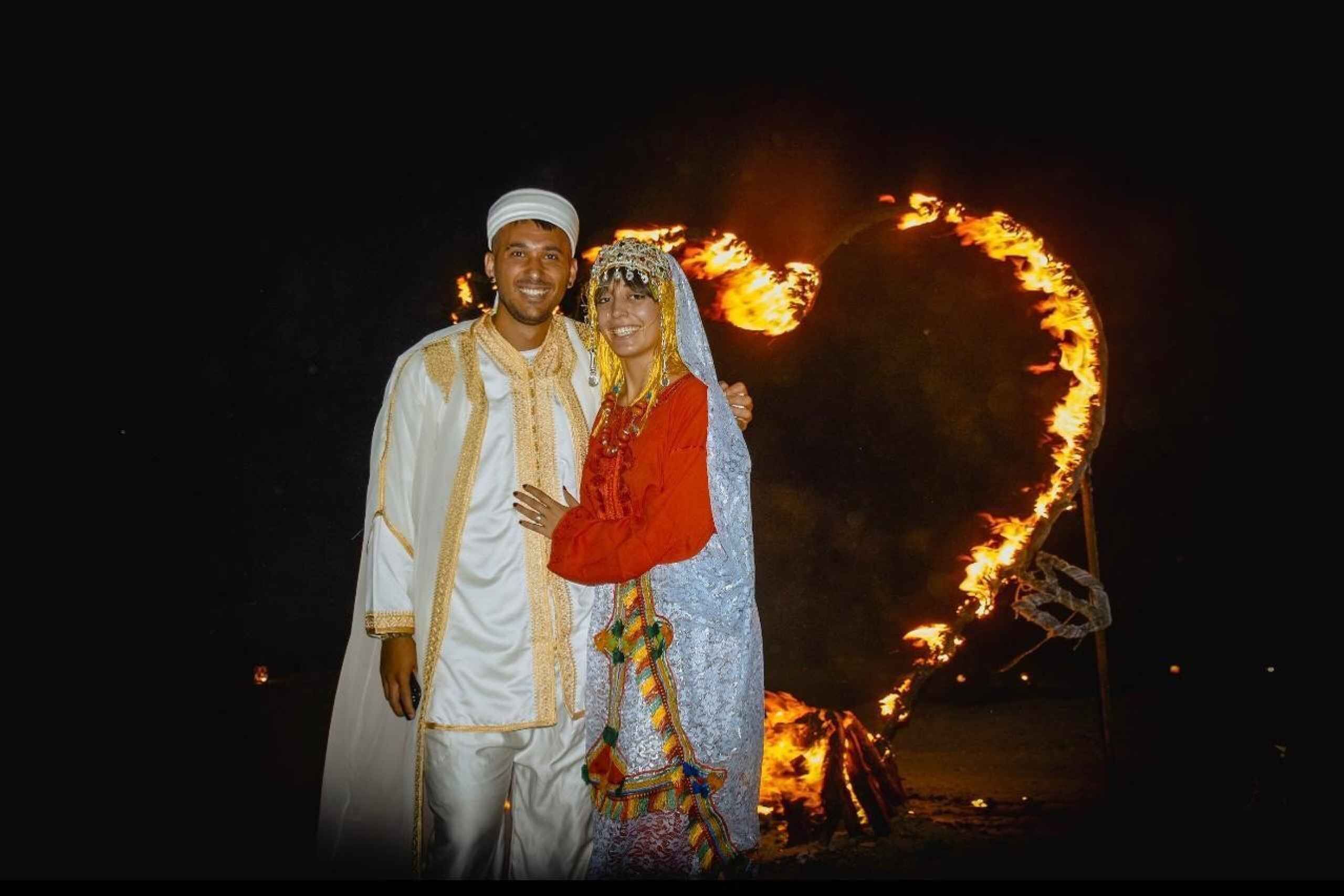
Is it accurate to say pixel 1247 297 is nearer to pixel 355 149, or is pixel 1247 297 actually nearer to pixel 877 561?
pixel 877 561

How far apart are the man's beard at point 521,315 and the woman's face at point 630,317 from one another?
0.34 m

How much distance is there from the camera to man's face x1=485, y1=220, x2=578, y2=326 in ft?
8.80

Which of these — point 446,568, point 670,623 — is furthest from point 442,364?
point 670,623

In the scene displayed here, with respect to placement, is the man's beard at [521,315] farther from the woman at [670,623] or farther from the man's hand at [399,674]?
the man's hand at [399,674]

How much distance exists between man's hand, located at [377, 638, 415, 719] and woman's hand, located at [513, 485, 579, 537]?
55cm

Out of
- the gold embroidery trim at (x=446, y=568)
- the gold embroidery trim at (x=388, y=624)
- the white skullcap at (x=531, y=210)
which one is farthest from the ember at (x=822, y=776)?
the white skullcap at (x=531, y=210)

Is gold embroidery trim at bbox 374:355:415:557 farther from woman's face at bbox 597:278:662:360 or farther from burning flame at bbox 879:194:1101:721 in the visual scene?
burning flame at bbox 879:194:1101:721

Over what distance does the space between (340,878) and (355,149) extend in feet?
19.5

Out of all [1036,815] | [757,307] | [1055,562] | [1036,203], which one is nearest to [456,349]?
[757,307]

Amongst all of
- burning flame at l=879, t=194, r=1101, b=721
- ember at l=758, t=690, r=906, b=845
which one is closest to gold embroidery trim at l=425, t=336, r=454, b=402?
ember at l=758, t=690, r=906, b=845

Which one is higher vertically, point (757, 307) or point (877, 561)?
point (757, 307)

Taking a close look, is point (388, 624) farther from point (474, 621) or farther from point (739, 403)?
point (739, 403)

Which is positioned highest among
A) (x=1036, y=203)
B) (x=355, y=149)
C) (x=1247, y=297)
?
(x=355, y=149)

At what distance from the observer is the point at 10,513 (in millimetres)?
6133
